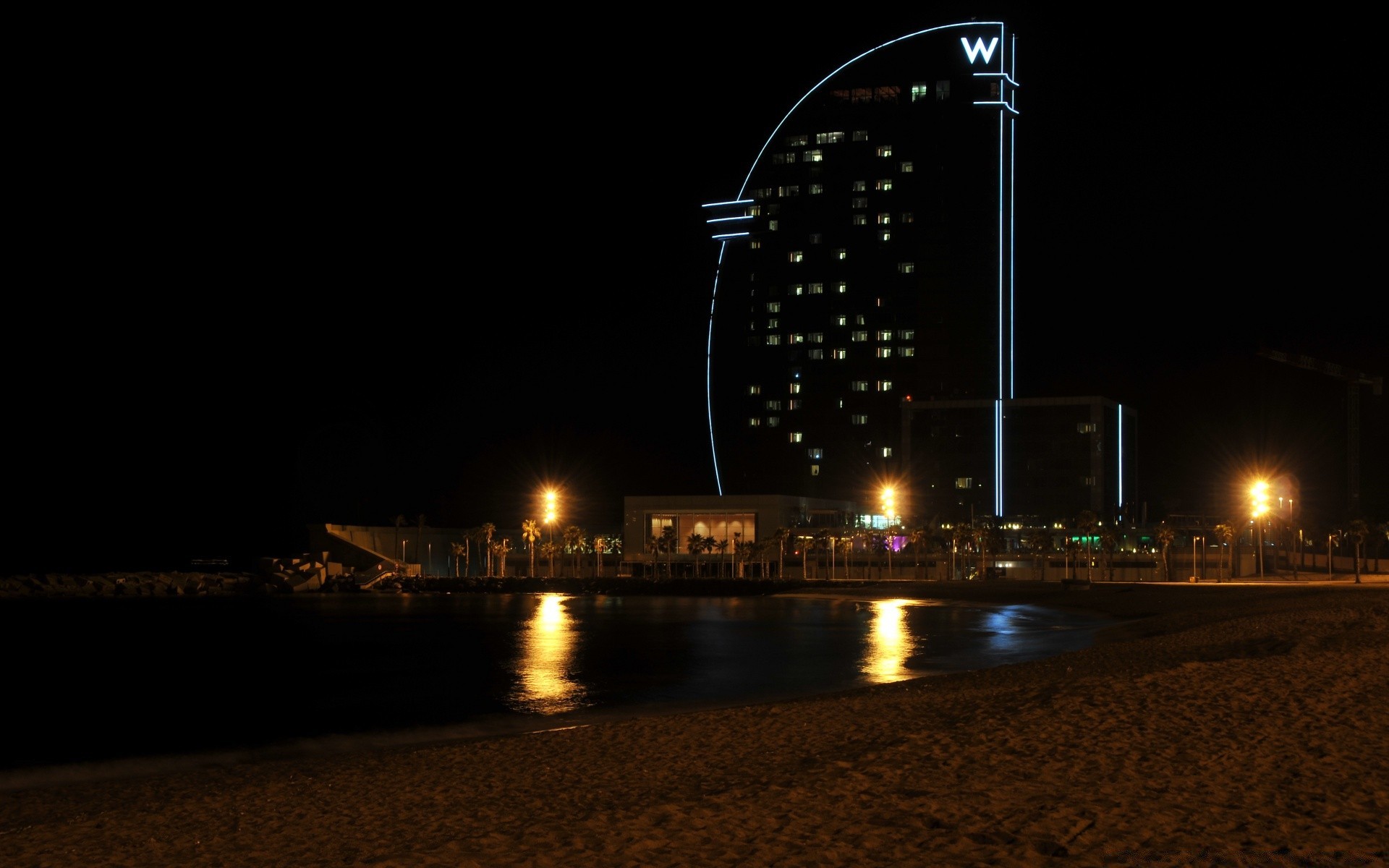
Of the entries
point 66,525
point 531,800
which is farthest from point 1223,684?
point 66,525

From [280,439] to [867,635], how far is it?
87.7m

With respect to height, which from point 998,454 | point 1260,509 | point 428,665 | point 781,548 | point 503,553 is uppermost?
point 998,454

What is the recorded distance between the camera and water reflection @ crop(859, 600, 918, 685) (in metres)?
22.6

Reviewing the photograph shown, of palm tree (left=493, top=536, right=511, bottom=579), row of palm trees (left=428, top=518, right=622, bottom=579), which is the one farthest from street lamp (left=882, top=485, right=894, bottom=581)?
palm tree (left=493, top=536, right=511, bottom=579)

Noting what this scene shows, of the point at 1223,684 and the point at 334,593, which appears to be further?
the point at 334,593

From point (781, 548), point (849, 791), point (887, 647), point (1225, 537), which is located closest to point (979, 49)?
point (781, 548)

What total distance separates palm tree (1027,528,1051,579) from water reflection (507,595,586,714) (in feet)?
123

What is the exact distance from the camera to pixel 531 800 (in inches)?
412

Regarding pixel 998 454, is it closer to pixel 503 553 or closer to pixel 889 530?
pixel 889 530

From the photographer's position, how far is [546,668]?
25938 mm

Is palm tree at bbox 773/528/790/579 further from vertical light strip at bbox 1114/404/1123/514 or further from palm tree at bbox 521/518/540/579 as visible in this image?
vertical light strip at bbox 1114/404/1123/514

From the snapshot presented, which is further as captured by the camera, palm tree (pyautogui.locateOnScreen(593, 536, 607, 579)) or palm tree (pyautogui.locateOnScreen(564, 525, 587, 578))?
palm tree (pyautogui.locateOnScreen(564, 525, 587, 578))

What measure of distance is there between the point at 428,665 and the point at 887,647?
35.8 feet

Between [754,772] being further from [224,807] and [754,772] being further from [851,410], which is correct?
[851,410]
